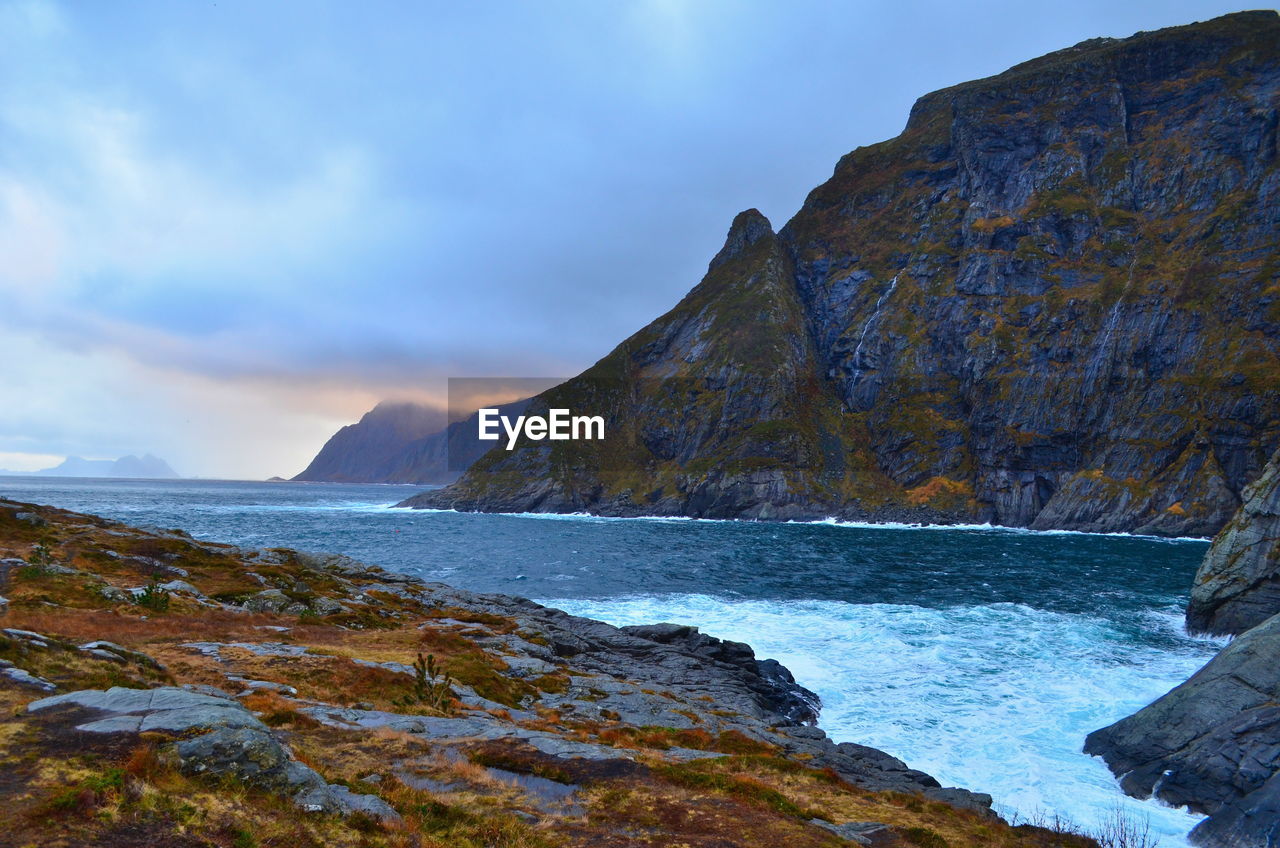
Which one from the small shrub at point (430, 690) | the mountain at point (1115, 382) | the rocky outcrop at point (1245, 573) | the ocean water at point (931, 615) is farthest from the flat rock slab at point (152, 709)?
the mountain at point (1115, 382)

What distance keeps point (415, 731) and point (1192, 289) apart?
20596 cm

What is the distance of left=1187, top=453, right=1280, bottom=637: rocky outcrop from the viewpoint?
41.1 m

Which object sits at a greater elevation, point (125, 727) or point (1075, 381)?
point (1075, 381)

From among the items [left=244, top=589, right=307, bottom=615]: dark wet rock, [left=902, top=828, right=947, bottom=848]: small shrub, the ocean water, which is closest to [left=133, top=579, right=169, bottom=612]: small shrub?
[left=244, top=589, right=307, bottom=615]: dark wet rock

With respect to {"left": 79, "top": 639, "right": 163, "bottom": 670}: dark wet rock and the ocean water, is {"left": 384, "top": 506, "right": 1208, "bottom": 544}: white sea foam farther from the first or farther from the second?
{"left": 79, "top": 639, "right": 163, "bottom": 670}: dark wet rock

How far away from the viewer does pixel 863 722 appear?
31.2 meters

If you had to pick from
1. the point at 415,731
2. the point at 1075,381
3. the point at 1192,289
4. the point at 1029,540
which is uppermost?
the point at 1192,289

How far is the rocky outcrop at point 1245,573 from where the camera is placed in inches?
1617

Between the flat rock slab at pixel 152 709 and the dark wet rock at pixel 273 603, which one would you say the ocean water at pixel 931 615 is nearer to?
the dark wet rock at pixel 273 603

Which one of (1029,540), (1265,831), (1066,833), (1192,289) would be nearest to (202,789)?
(1066,833)

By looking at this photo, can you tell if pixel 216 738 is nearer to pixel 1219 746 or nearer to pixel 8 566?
pixel 8 566

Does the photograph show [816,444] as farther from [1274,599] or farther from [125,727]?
[125,727]

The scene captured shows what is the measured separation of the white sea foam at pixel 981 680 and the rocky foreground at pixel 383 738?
3.72 metres

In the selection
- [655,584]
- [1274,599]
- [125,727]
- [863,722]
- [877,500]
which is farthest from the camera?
[877,500]
